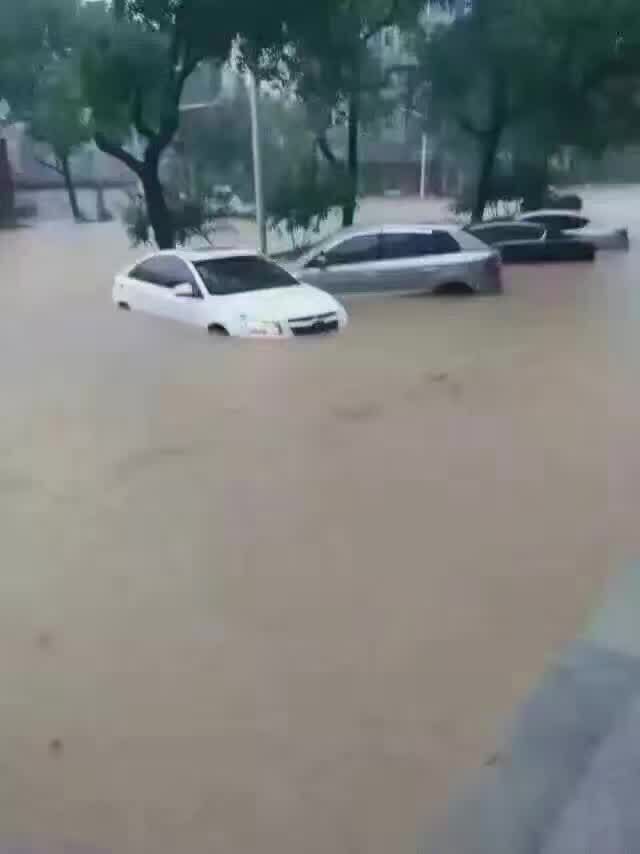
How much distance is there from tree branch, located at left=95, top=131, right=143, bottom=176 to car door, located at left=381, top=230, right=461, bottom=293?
1168 millimetres

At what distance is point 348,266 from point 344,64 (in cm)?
82

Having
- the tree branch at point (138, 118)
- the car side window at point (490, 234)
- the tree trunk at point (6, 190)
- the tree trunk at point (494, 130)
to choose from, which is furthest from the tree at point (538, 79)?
the tree trunk at point (6, 190)

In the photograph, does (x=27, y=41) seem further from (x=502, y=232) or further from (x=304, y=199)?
(x=502, y=232)

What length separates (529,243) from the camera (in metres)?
4.98

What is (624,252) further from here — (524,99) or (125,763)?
(125,763)

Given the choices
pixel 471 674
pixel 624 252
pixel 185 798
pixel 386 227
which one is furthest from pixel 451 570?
pixel 624 252

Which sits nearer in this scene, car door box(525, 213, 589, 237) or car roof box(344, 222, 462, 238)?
car roof box(344, 222, 462, 238)

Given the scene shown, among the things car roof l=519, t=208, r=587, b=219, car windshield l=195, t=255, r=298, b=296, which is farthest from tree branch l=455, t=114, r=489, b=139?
car windshield l=195, t=255, r=298, b=296

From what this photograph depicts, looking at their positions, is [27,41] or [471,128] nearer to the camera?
[27,41]

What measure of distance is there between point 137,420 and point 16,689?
1.43m

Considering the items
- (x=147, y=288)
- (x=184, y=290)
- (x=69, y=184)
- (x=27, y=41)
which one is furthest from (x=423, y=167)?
(x=27, y=41)

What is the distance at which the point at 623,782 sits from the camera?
1747 mm

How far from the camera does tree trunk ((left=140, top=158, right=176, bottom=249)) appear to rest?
13.5 feet

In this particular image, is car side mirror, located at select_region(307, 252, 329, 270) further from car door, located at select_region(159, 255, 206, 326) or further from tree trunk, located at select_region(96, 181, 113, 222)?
tree trunk, located at select_region(96, 181, 113, 222)
